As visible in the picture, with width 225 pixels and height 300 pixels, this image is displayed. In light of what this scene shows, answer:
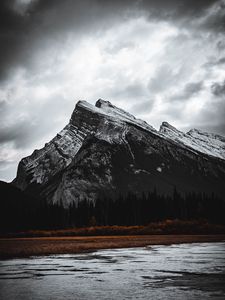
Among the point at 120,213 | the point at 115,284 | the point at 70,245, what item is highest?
the point at 120,213

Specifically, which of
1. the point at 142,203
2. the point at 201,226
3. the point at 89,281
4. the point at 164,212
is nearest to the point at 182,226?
Answer: the point at 201,226

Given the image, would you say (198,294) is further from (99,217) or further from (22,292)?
(99,217)

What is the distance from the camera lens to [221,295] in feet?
28.0

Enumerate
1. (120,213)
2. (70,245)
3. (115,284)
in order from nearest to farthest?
(115,284), (70,245), (120,213)

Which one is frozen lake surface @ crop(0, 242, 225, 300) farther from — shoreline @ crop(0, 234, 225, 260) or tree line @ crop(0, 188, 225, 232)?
tree line @ crop(0, 188, 225, 232)

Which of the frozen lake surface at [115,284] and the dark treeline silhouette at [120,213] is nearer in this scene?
the frozen lake surface at [115,284]

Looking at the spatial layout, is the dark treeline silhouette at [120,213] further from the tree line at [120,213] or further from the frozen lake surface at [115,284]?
the frozen lake surface at [115,284]

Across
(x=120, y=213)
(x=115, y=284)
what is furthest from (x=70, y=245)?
(x=120, y=213)

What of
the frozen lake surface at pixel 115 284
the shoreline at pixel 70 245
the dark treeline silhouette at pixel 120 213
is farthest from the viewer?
the dark treeline silhouette at pixel 120 213

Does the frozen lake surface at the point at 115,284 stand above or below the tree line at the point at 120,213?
below

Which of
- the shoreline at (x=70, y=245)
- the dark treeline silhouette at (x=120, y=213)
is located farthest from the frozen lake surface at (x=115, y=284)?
the dark treeline silhouette at (x=120, y=213)

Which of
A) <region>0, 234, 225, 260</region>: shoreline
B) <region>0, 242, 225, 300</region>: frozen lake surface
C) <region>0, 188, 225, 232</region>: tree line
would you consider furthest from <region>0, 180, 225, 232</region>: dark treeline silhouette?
<region>0, 242, 225, 300</region>: frozen lake surface

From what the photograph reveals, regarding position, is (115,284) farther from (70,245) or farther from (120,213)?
(120,213)

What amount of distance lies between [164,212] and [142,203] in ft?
37.8
